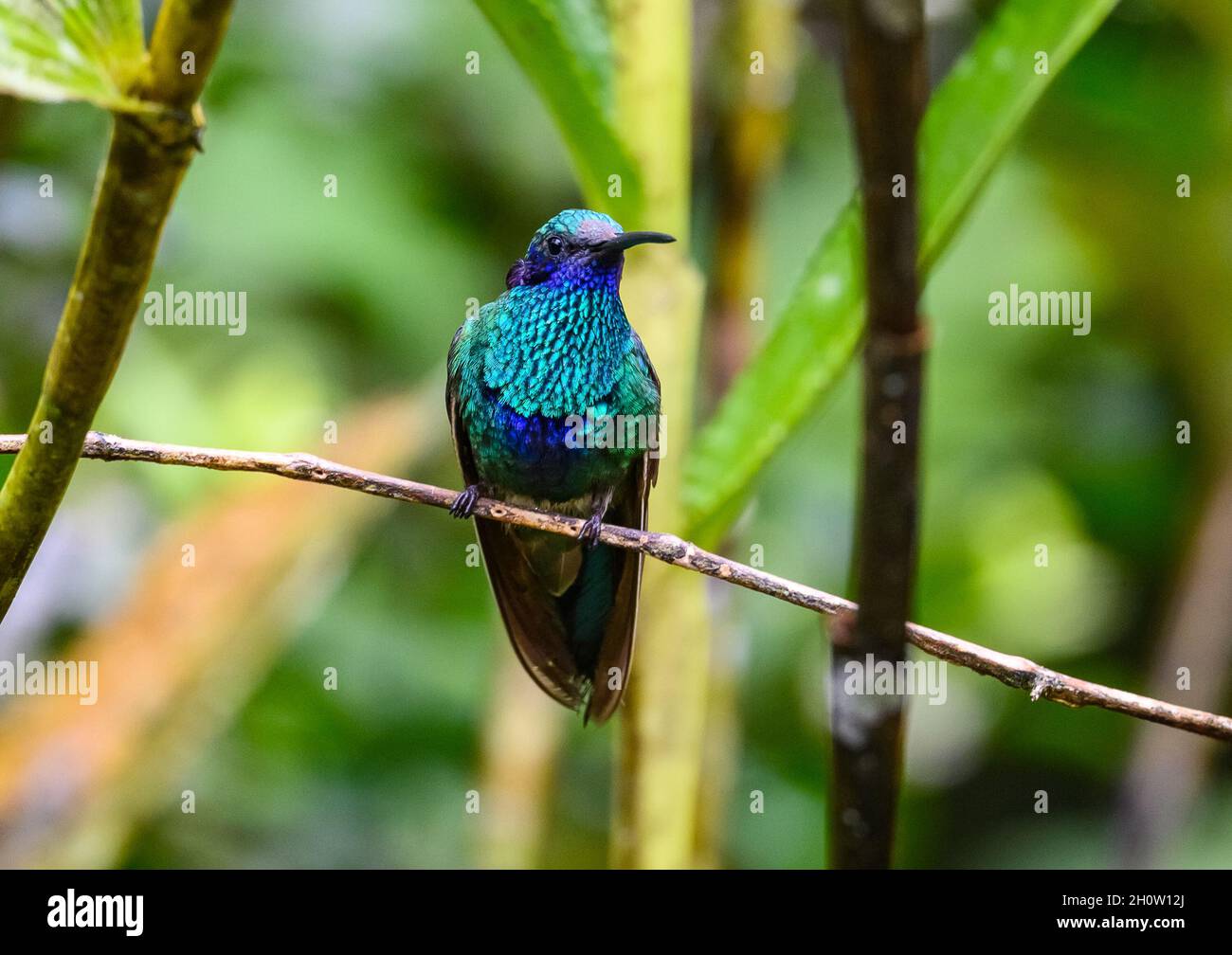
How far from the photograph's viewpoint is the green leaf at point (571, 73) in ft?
3.85

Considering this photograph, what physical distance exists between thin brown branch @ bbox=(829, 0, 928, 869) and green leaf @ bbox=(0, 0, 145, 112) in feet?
1.41

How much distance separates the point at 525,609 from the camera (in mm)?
2148

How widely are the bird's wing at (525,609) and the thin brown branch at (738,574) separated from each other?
0.53m

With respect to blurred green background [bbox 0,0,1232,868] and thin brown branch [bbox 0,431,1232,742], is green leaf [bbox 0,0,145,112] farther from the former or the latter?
blurred green background [bbox 0,0,1232,868]

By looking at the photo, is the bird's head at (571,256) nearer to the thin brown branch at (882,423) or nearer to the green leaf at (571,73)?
the green leaf at (571,73)

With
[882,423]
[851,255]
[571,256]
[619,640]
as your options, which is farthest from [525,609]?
[882,423]

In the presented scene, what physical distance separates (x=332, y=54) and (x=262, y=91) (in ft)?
0.82

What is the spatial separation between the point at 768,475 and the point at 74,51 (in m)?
2.17

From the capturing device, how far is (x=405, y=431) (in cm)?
251

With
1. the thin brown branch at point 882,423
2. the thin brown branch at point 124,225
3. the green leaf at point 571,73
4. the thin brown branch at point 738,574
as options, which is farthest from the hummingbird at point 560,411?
the thin brown branch at point 124,225

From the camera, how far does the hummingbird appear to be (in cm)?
224

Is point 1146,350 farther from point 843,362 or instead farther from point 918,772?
point 843,362

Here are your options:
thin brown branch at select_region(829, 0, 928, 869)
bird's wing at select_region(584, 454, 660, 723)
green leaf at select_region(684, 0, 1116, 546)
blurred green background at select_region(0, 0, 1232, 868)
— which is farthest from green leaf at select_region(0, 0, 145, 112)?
blurred green background at select_region(0, 0, 1232, 868)

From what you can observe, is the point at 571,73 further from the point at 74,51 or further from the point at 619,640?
the point at 619,640
